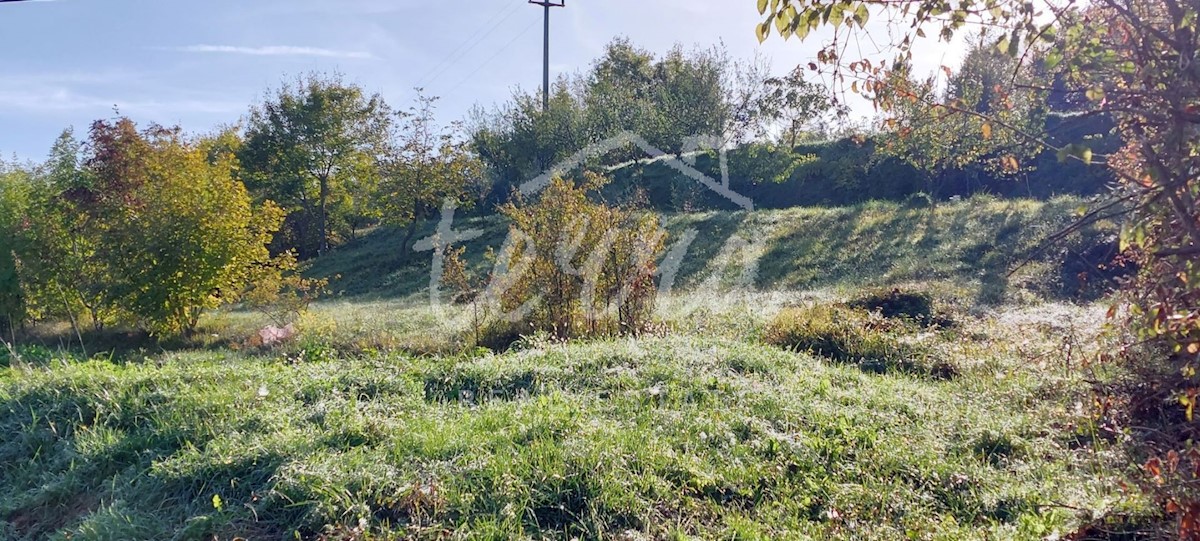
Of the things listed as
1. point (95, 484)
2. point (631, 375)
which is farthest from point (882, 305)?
point (95, 484)

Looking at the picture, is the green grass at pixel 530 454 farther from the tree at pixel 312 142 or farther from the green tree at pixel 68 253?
the tree at pixel 312 142

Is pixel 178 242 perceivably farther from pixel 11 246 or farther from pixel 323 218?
pixel 323 218

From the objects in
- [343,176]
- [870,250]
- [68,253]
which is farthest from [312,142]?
[870,250]

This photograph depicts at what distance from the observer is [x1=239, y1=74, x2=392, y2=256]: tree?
939 inches

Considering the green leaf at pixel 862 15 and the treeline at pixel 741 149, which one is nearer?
the green leaf at pixel 862 15

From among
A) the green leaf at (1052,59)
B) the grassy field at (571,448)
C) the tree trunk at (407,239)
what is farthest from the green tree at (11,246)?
the green leaf at (1052,59)

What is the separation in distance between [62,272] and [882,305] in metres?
12.5

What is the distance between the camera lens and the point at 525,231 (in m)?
7.92

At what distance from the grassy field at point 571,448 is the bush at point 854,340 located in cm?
9

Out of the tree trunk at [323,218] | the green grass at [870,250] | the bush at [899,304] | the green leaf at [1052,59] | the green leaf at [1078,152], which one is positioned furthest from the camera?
the tree trunk at [323,218]

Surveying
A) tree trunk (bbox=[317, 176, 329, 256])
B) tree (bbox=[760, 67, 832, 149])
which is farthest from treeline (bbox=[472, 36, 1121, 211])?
tree trunk (bbox=[317, 176, 329, 256])

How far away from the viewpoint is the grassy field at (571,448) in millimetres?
3094

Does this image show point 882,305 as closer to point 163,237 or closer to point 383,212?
point 163,237

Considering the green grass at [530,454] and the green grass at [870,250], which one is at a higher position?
the green grass at [870,250]
